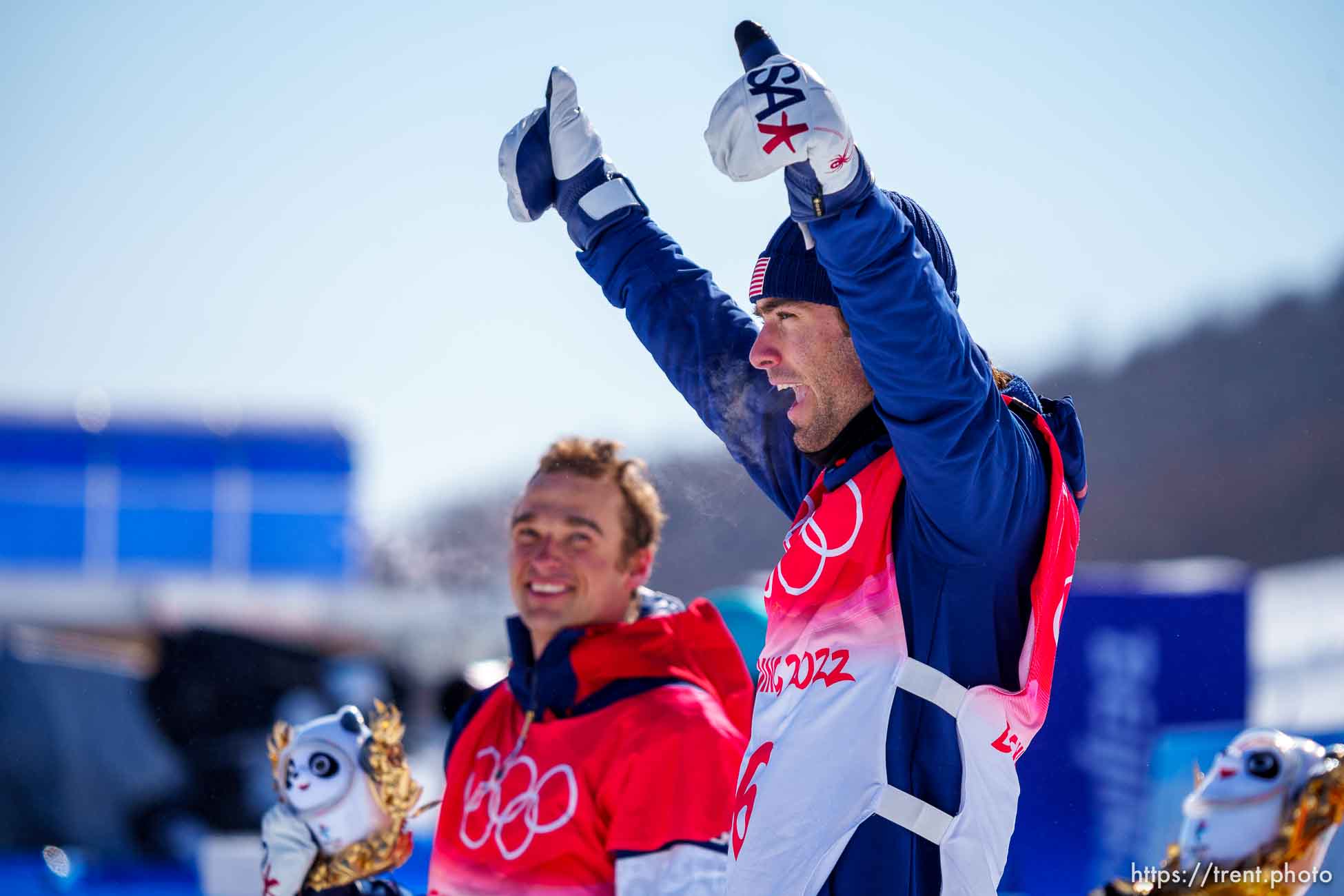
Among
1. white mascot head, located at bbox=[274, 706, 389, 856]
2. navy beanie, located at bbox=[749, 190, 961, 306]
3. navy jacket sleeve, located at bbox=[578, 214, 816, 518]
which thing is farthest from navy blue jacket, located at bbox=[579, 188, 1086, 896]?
white mascot head, located at bbox=[274, 706, 389, 856]

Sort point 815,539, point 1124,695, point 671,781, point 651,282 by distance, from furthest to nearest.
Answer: point 1124,695, point 671,781, point 651,282, point 815,539

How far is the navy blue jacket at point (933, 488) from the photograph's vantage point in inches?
58.9

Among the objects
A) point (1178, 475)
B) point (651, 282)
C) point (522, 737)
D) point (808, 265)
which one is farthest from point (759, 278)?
point (1178, 475)

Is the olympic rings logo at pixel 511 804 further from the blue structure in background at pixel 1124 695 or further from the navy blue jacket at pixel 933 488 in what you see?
the blue structure in background at pixel 1124 695

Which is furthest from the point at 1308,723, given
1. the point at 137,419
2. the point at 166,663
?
the point at 137,419

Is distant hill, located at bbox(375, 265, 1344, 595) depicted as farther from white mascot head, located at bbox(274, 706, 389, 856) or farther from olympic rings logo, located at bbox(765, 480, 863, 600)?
olympic rings logo, located at bbox(765, 480, 863, 600)

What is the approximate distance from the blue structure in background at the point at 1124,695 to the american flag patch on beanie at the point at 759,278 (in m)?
2.87

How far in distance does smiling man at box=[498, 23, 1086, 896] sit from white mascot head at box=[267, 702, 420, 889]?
114cm

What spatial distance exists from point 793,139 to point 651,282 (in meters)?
0.84

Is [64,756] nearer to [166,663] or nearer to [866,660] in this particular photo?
[166,663]

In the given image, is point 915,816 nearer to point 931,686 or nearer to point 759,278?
point 931,686

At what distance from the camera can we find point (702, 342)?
226 cm

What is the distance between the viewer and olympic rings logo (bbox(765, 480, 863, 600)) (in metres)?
1.74

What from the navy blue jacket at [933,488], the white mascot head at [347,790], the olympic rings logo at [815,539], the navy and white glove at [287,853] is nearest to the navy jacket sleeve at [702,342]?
the olympic rings logo at [815,539]
